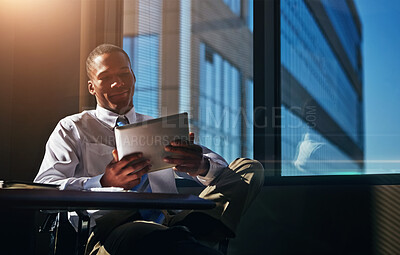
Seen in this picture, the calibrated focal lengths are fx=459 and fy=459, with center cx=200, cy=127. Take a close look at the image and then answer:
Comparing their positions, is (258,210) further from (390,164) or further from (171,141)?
(171,141)

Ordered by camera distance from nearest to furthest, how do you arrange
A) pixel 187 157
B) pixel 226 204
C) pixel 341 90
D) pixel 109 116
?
pixel 226 204
pixel 187 157
pixel 109 116
pixel 341 90

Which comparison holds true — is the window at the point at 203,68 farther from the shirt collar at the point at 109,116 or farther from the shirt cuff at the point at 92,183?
the shirt cuff at the point at 92,183

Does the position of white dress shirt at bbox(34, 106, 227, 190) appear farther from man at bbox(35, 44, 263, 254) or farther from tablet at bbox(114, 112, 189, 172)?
tablet at bbox(114, 112, 189, 172)

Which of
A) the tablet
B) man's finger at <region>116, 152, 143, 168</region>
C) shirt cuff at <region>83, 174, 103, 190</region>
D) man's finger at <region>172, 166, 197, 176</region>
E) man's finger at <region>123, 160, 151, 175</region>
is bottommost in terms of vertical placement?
shirt cuff at <region>83, 174, 103, 190</region>

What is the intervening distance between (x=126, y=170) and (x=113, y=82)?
31.2 inches

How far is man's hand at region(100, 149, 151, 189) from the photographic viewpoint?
129 centimetres

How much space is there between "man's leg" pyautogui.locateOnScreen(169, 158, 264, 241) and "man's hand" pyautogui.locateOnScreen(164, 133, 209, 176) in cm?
12

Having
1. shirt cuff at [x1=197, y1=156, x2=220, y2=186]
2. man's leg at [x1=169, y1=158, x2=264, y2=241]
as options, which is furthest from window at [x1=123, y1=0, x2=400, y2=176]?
man's leg at [x1=169, y1=158, x2=264, y2=241]

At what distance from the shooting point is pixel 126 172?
4.25 feet

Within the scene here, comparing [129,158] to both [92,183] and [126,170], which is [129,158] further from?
Result: [92,183]

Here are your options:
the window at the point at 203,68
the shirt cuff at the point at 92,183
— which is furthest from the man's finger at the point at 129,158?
the window at the point at 203,68

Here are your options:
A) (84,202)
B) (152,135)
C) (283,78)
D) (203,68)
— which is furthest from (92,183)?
(283,78)

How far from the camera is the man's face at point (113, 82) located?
6.49ft

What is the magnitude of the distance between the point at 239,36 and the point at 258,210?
3.36 ft
